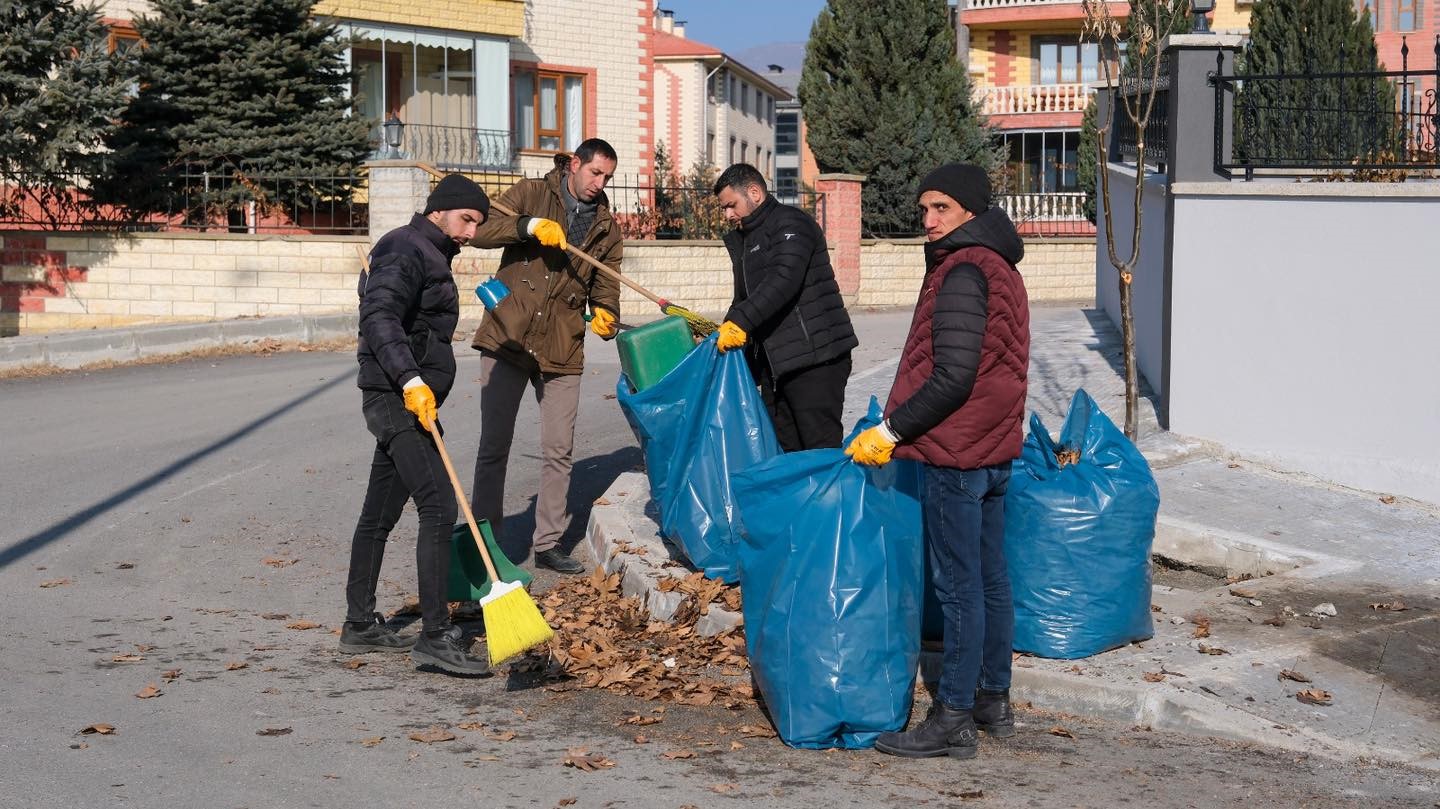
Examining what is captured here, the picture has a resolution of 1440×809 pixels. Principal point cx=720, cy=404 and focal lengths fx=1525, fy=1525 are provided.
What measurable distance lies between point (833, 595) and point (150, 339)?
12.3 m

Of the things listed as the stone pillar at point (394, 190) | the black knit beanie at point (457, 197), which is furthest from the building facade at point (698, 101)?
the black knit beanie at point (457, 197)

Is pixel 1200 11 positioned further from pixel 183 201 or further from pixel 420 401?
pixel 183 201

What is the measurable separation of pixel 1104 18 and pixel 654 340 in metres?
5.18

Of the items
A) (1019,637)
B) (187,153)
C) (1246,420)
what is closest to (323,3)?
(187,153)

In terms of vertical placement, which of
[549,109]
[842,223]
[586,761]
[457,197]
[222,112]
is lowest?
[586,761]

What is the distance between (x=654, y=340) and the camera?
22.7ft

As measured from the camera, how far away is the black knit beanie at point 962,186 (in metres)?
4.93

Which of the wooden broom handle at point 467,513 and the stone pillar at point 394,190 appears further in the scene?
the stone pillar at point 394,190

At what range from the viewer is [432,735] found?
5.05m

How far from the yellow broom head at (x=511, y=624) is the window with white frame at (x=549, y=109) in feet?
85.0

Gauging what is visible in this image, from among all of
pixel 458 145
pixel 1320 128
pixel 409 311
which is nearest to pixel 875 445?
pixel 409 311

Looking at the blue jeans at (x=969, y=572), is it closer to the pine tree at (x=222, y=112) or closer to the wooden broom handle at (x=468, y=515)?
the wooden broom handle at (x=468, y=515)

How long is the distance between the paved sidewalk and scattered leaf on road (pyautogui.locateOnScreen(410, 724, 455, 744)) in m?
1.47

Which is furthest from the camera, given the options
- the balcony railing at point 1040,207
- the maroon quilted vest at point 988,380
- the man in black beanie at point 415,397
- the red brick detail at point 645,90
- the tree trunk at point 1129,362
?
the red brick detail at point 645,90
